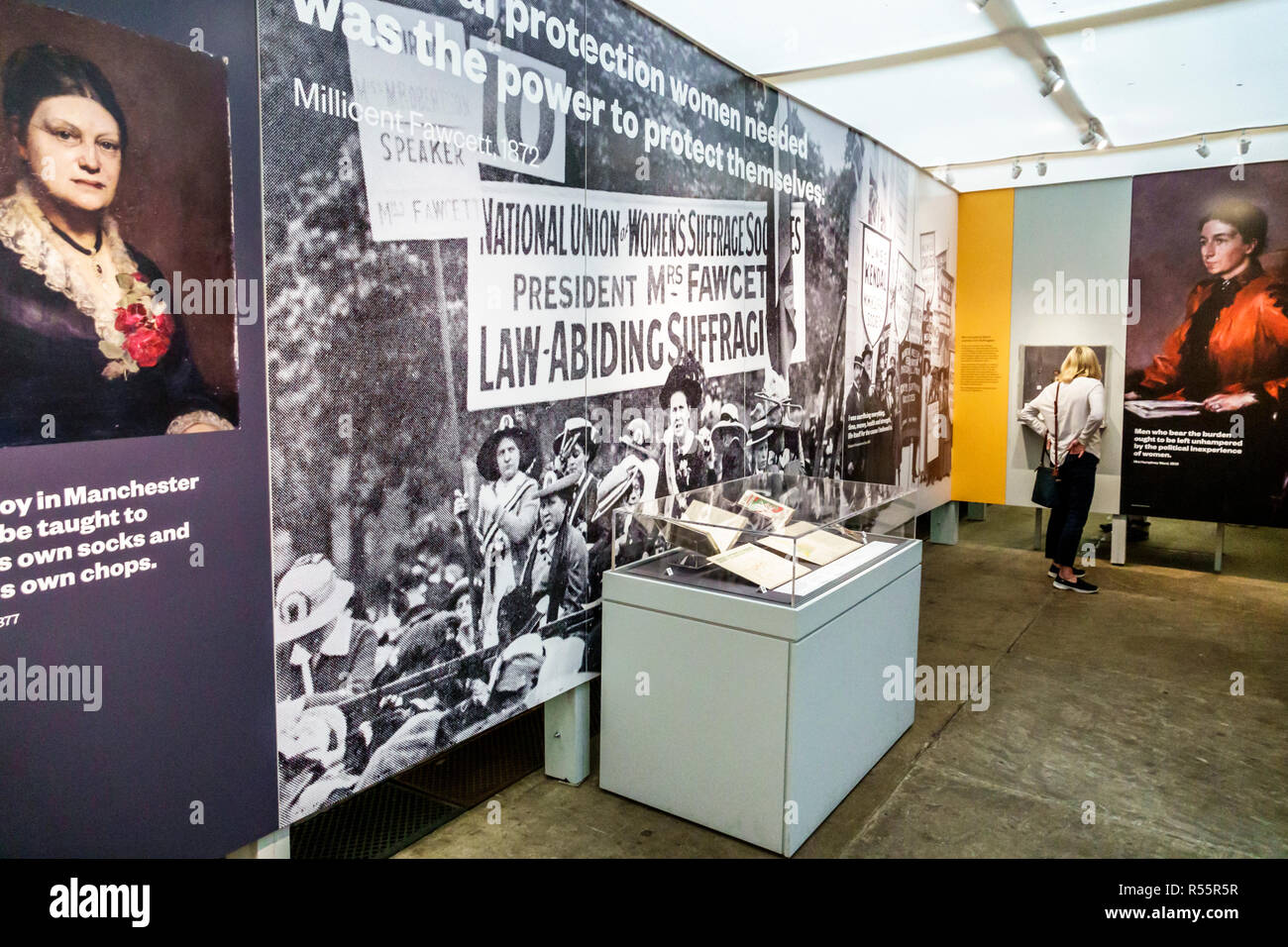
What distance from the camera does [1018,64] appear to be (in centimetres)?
466

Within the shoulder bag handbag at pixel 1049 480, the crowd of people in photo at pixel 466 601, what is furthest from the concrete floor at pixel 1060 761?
the shoulder bag handbag at pixel 1049 480

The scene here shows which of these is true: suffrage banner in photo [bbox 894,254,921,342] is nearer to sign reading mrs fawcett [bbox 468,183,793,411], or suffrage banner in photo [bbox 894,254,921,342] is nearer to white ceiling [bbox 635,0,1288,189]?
white ceiling [bbox 635,0,1288,189]

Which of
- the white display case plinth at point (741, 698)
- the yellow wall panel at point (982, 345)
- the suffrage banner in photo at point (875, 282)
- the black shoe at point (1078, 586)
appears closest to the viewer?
the white display case plinth at point (741, 698)

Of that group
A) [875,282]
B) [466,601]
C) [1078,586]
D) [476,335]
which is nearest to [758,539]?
[466,601]

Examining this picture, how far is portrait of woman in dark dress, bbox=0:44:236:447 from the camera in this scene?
187 cm

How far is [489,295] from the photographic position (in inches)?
117

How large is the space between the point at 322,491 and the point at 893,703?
2.44 m

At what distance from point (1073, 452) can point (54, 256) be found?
6.18 metres

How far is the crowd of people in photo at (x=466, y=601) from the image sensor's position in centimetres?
251

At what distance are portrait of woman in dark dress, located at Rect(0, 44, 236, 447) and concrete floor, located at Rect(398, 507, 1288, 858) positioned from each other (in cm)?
171

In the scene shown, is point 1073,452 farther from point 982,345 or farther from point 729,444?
point 729,444

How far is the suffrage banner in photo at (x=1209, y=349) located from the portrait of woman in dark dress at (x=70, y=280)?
23.0 ft

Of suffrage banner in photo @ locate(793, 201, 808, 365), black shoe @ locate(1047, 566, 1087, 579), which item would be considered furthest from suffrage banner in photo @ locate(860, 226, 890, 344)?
black shoe @ locate(1047, 566, 1087, 579)

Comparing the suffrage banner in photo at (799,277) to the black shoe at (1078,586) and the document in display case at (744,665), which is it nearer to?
the document in display case at (744,665)
